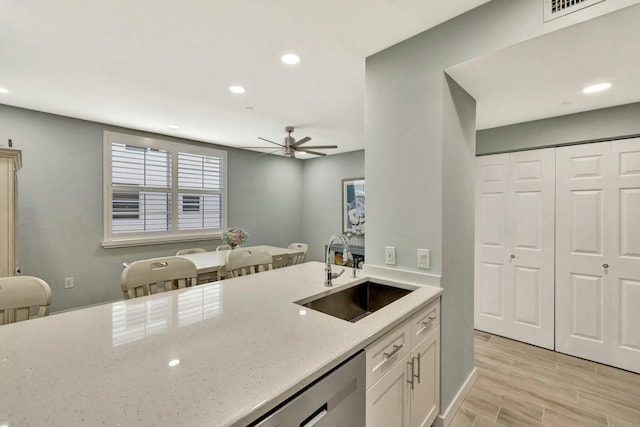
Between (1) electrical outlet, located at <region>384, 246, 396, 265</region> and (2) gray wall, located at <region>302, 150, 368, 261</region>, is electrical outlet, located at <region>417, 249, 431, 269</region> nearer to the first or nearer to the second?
(1) electrical outlet, located at <region>384, 246, 396, 265</region>

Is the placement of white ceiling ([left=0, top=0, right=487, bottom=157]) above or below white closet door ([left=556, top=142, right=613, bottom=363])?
above

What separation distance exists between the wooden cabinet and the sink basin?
233 cm

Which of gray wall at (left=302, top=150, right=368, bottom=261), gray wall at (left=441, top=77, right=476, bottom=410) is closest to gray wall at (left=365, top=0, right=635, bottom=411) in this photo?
gray wall at (left=441, top=77, right=476, bottom=410)

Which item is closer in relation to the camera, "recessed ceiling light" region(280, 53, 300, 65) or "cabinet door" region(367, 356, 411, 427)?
"cabinet door" region(367, 356, 411, 427)

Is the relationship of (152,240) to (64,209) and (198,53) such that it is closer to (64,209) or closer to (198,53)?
(64,209)

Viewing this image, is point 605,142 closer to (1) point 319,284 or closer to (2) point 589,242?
(2) point 589,242

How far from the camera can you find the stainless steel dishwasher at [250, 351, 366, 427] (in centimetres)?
77

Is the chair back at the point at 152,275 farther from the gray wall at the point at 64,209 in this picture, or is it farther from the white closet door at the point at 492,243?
the white closet door at the point at 492,243

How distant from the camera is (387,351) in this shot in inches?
48.2

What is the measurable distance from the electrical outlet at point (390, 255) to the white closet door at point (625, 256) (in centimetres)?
209

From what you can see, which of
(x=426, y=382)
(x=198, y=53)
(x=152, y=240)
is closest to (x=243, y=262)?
(x=426, y=382)

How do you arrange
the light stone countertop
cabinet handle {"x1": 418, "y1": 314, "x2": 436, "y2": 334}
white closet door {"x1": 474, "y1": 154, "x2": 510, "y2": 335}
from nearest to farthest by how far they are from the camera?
1. the light stone countertop
2. cabinet handle {"x1": 418, "y1": 314, "x2": 436, "y2": 334}
3. white closet door {"x1": 474, "y1": 154, "x2": 510, "y2": 335}

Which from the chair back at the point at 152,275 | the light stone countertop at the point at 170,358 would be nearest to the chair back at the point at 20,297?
the light stone countertop at the point at 170,358

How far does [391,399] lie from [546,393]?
1693 mm
